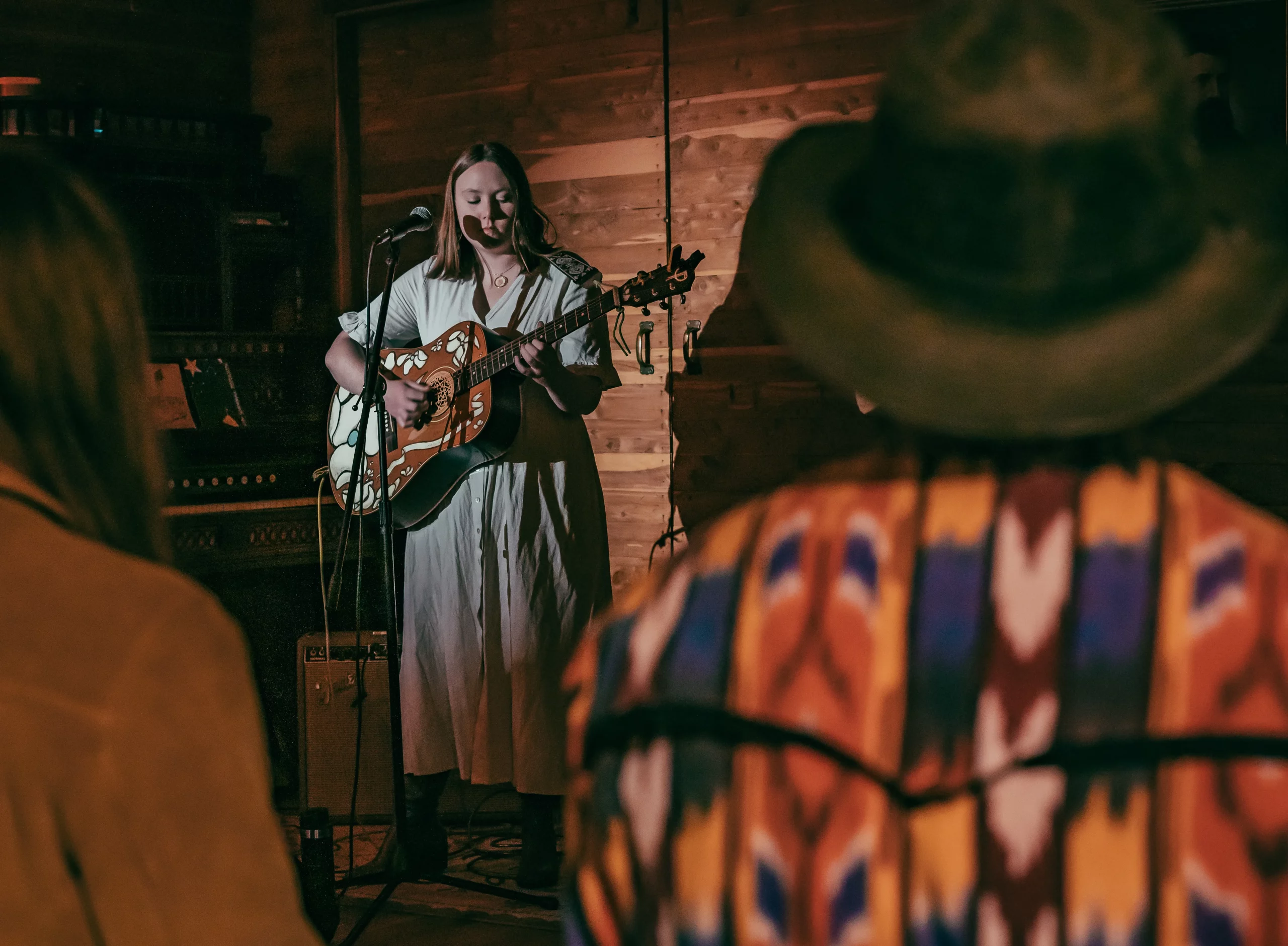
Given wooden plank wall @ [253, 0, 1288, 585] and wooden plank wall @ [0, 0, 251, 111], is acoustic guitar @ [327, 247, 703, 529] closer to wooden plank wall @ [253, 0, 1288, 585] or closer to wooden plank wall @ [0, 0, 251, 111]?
wooden plank wall @ [253, 0, 1288, 585]

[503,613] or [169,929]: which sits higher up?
[169,929]

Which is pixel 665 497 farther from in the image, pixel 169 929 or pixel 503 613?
pixel 169 929

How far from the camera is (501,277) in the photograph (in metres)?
3.54

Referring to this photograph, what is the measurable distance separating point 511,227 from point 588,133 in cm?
88

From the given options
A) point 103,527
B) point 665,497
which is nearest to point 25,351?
point 103,527

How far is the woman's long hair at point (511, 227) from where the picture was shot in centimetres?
349

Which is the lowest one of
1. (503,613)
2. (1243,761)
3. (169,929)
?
(503,613)

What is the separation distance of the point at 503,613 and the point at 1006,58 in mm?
2954

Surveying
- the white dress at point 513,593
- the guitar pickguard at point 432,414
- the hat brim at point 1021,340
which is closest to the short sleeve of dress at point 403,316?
the guitar pickguard at point 432,414

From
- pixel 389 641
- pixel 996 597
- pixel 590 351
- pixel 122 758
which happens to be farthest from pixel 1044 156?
pixel 590 351

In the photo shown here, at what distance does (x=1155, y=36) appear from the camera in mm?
645

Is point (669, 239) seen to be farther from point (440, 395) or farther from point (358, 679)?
point (358, 679)

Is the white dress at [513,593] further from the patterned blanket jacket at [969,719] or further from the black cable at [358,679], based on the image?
the patterned blanket jacket at [969,719]

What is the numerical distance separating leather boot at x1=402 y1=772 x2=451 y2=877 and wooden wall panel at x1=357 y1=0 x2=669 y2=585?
1.04 meters
